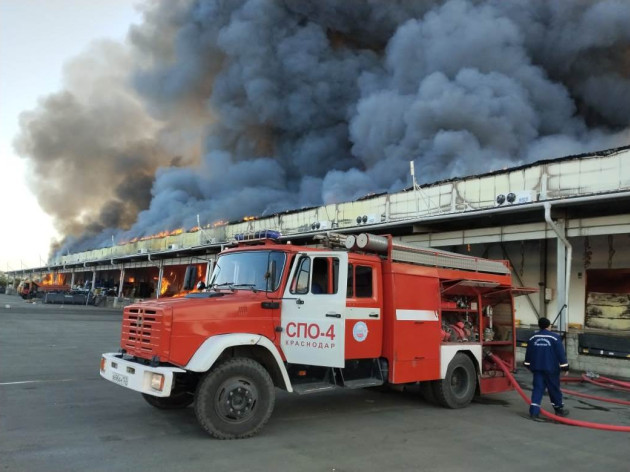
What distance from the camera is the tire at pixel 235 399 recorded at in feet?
17.2

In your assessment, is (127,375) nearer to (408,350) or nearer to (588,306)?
(408,350)

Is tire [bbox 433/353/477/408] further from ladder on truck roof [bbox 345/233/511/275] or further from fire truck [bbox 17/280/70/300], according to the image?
fire truck [bbox 17/280/70/300]

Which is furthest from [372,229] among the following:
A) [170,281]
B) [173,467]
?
[170,281]

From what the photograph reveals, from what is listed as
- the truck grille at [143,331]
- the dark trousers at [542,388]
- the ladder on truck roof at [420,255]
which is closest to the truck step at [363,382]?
the ladder on truck roof at [420,255]

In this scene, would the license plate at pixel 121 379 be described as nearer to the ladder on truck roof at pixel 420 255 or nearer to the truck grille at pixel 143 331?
the truck grille at pixel 143 331

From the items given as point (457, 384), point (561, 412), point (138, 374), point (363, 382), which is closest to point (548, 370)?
point (561, 412)

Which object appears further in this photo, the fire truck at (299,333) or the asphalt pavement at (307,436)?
the fire truck at (299,333)

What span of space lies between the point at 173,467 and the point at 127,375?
141cm

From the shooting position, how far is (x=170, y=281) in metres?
43.2

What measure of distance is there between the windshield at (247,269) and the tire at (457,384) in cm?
326

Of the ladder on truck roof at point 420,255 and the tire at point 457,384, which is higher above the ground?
the ladder on truck roof at point 420,255

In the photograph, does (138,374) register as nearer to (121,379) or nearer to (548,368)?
(121,379)

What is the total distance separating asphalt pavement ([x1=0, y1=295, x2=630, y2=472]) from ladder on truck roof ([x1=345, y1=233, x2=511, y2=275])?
2208mm

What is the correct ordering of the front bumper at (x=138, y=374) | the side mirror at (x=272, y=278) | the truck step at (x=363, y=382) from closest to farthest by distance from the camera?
the front bumper at (x=138, y=374) → the side mirror at (x=272, y=278) → the truck step at (x=363, y=382)
